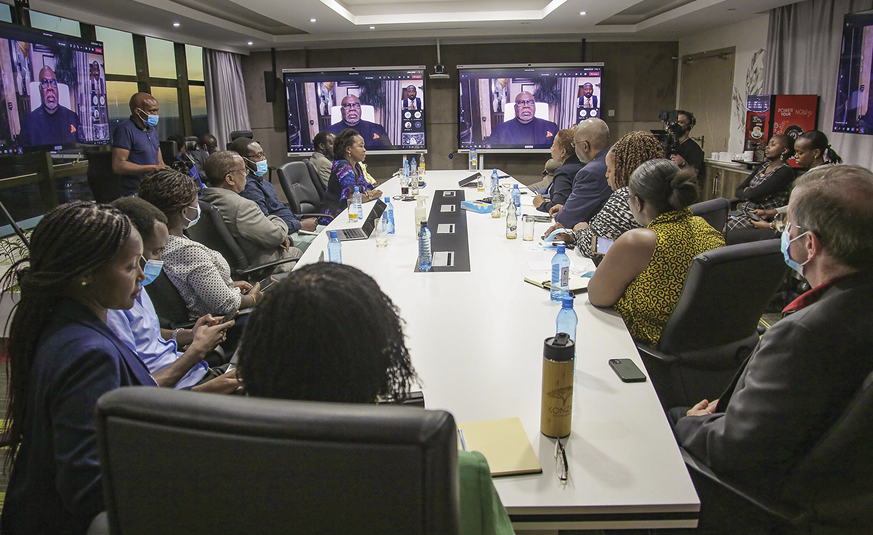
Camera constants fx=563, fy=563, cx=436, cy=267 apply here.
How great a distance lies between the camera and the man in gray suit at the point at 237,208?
304cm

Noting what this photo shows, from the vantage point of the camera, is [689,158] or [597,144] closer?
[597,144]

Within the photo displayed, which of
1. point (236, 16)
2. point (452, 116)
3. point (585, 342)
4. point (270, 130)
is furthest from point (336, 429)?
point (270, 130)

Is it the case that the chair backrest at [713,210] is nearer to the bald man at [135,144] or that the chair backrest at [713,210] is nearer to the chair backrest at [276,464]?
the chair backrest at [276,464]

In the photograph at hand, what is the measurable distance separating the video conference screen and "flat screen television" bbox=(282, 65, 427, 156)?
676mm

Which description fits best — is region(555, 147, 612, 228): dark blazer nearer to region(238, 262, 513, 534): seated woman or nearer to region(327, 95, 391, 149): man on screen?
region(238, 262, 513, 534): seated woman

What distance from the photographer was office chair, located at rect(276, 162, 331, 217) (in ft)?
15.2

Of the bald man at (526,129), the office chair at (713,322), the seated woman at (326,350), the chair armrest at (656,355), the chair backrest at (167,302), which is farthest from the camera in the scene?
the bald man at (526,129)

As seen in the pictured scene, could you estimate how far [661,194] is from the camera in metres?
1.94

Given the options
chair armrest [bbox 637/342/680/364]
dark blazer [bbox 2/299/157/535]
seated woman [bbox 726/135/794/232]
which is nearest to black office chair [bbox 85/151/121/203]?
dark blazer [bbox 2/299/157/535]

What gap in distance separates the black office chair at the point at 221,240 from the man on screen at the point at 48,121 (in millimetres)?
1884

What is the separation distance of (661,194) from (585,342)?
61 cm

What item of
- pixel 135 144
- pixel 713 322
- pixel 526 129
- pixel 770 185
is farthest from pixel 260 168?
pixel 526 129

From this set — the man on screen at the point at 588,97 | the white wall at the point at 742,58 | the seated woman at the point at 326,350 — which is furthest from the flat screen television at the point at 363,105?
the seated woman at the point at 326,350

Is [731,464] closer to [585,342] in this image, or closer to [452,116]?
[585,342]
